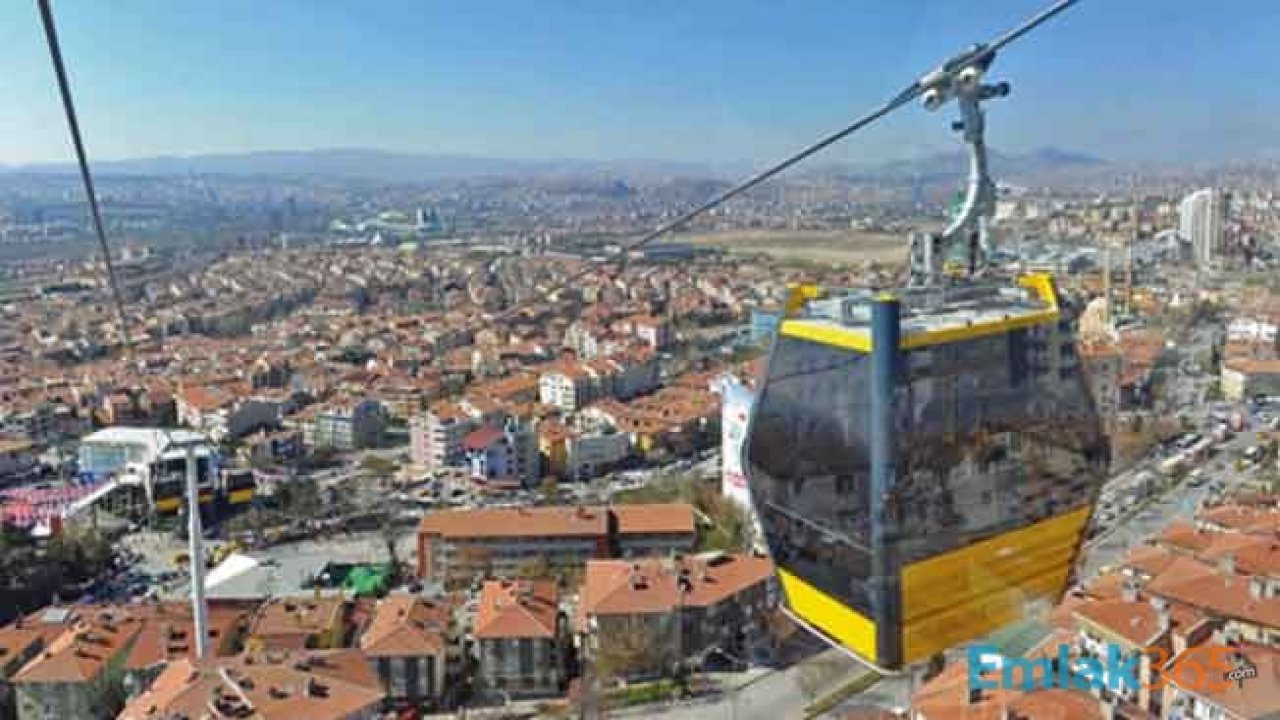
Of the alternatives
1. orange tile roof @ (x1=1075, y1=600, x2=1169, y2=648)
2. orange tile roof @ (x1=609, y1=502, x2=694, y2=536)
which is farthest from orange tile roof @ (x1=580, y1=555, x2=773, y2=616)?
orange tile roof @ (x1=1075, y1=600, x2=1169, y2=648)

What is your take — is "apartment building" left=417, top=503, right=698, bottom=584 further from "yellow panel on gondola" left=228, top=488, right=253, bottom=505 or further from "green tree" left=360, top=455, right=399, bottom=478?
"green tree" left=360, top=455, right=399, bottom=478

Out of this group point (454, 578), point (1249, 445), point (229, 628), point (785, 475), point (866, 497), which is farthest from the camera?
point (1249, 445)

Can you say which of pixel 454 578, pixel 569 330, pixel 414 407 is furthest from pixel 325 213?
pixel 454 578

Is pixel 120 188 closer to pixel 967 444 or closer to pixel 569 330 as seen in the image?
pixel 569 330

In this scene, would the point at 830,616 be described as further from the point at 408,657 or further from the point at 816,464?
the point at 408,657

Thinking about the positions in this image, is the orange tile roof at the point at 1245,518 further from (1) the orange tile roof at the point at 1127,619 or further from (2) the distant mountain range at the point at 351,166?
(2) the distant mountain range at the point at 351,166

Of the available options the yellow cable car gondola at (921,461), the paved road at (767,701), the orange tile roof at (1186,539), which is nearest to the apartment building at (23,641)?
the paved road at (767,701)
